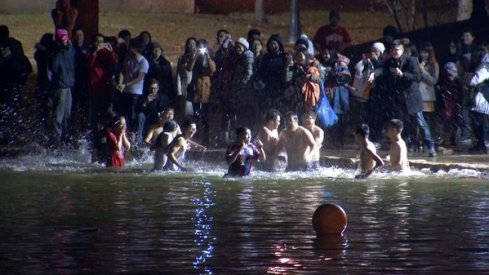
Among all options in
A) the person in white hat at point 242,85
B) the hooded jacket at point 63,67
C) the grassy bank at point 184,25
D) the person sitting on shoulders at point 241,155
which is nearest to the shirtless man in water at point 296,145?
the person sitting on shoulders at point 241,155

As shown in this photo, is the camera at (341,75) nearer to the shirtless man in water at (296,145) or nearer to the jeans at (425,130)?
the jeans at (425,130)

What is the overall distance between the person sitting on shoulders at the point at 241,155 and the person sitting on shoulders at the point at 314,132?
3.80 ft

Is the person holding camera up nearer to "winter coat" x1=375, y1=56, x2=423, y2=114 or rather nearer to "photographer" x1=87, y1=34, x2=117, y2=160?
"winter coat" x1=375, y1=56, x2=423, y2=114

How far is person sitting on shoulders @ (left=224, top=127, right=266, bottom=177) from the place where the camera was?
18688 mm

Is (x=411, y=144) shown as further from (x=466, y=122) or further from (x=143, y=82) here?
(x=143, y=82)

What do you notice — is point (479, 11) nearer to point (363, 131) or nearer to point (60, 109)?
point (60, 109)

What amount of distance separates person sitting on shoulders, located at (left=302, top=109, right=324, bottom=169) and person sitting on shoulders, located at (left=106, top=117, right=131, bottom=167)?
2.70 m

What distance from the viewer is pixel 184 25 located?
135 ft

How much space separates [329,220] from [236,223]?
Result: 1.35m

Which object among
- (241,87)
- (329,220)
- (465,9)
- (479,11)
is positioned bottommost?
(329,220)

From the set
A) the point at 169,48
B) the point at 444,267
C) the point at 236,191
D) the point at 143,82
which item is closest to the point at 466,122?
the point at 143,82

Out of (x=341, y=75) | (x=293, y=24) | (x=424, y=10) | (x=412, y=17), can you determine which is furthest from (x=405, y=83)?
(x=293, y=24)

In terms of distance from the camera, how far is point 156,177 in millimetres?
18984

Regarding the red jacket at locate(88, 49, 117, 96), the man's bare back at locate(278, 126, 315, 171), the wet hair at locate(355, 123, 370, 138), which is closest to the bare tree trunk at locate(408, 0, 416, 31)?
the red jacket at locate(88, 49, 117, 96)
